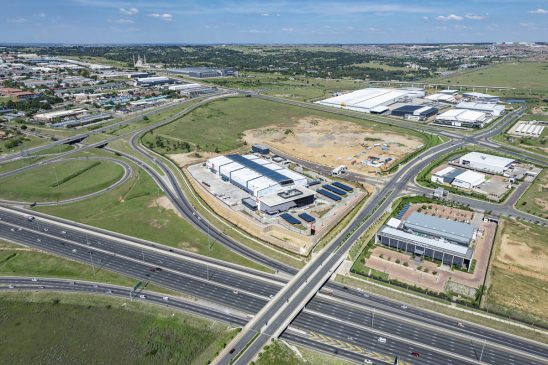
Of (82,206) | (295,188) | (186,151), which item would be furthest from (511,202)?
(82,206)

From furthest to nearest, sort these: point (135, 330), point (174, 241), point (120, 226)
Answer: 1. point (120, 226)
2. point (174, 241)
3. point (135, 330)

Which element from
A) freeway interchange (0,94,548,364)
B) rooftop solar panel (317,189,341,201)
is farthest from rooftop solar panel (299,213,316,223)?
rooftop solar panel (317,189,341,201)

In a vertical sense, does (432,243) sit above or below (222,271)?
above

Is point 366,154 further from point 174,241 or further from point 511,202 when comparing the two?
point 174,241

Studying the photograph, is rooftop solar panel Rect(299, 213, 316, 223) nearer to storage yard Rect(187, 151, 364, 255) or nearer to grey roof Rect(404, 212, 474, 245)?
storage yard Rect(187, 151, 364, 255)

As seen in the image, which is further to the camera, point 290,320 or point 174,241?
point 174,241

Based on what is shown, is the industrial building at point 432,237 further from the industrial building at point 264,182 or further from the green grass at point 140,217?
the green grass at point 140,217
